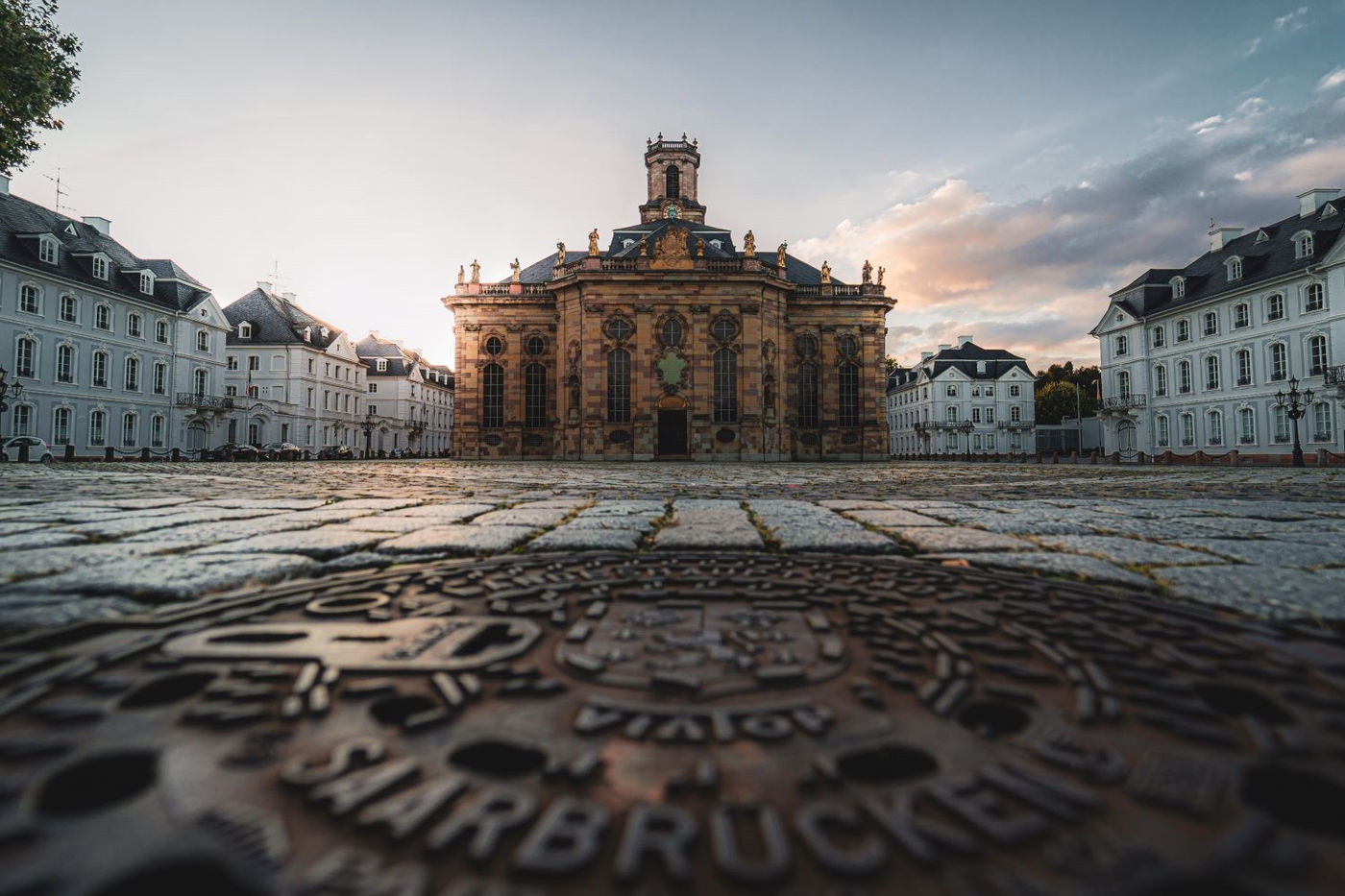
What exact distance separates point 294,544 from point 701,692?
261cm

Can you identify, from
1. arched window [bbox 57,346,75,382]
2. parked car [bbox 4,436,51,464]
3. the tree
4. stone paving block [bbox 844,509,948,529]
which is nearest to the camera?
stone paving block [bbox 844,509,948,529]

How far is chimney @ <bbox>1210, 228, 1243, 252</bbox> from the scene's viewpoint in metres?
33.4

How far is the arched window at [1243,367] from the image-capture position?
28578 millimetres

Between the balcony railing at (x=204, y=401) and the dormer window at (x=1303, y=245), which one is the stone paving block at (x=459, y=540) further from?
the balcony railing at (x=204, y=401)

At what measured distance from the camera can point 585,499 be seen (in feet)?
20.6

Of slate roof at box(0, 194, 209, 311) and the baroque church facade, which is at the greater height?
slate roof at box(0, 194, 209, 311)

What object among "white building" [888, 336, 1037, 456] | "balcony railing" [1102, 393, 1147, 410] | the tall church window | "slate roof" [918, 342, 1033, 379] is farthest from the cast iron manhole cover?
"slate roof" [918, 342, 1033, 379]

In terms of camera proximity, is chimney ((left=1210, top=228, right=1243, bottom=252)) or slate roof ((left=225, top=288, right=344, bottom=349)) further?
slate roof ((left=225, top=288, right=344, bottom=349))

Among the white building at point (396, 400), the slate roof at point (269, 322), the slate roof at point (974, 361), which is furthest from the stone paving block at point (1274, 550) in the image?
the slate roof at point (974, 361)

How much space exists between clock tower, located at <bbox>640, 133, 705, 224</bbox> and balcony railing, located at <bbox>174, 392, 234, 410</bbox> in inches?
1118

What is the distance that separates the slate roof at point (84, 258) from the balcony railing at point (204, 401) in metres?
4.70

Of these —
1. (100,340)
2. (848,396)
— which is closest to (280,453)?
(100,340)

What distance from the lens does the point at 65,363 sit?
27.9 m

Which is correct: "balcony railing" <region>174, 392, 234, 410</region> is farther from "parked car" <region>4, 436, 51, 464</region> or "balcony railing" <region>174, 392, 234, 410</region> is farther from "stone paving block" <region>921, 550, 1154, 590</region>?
"stone paving block" <region>921, 550, 1154, 590</region>
